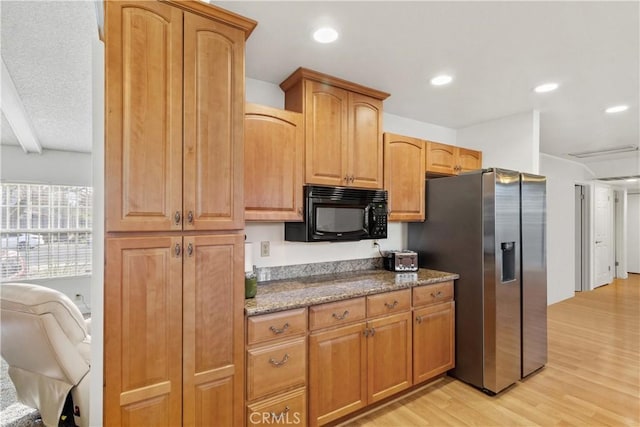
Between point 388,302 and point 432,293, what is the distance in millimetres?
494

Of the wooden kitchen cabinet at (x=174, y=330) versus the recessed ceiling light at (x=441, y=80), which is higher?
the recessed ceiling light at (x=441, y=80)

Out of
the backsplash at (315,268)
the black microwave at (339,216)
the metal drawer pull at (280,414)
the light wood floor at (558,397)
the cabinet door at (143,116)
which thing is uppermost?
the cabinet door at (143,116)

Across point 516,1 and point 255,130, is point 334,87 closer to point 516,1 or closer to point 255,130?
point 255,130

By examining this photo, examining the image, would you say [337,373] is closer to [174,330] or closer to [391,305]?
[391,305]

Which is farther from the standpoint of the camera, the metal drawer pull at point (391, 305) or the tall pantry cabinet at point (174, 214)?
the metal drawer pull at point (391, 305)

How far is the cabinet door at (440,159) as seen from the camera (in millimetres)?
3028

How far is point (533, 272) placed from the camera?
2783mm

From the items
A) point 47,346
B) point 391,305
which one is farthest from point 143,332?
point 391,305

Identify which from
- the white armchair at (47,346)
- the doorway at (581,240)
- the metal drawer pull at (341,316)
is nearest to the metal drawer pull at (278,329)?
the metal drawer pull at (341,316)

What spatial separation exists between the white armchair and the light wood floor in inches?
73.1

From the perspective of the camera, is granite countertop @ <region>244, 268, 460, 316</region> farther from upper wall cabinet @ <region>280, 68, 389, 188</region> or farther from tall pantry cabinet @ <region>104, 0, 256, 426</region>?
upper wall cabinet @ <region>280, 68, 389, 188</region>

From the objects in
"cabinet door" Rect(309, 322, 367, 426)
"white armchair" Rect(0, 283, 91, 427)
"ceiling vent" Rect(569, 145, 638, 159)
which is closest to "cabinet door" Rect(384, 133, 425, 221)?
"cabinet door" Rect(309, 322, 367, 426)

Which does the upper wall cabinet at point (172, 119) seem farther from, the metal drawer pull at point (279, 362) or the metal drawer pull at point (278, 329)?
the metal drawer pull at point (279, 362)

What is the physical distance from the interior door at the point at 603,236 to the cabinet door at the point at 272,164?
662 cm
